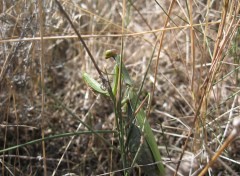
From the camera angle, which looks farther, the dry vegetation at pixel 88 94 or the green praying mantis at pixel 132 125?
the dry vegetation at pixel 88 94

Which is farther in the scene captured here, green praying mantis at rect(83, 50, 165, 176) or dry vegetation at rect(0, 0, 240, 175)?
dry vegetation at rect(0, 0, 240, 175)

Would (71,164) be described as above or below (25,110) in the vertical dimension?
below

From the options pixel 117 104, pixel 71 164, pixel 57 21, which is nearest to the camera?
pixel 117 104

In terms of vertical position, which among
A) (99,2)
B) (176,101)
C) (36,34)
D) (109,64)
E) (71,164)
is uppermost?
(99,2)

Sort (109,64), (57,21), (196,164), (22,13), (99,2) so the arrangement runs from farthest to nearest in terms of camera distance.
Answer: (99,2)
(109,64)
(57,21)
(22,13)
(196,164)

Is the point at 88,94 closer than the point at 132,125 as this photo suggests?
No

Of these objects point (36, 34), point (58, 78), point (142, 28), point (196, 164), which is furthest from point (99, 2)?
point (196, 164)

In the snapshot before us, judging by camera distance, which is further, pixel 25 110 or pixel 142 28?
pixel 142 28

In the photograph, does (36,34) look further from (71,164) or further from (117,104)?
(117,104)
